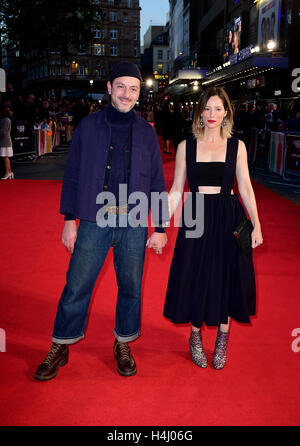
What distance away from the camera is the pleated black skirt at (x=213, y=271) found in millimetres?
3236

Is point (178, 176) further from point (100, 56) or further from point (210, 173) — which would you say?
point (100, 56)

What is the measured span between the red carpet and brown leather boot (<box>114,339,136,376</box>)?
0.18 feet

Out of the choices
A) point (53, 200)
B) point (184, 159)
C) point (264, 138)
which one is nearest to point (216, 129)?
point (184, 159)

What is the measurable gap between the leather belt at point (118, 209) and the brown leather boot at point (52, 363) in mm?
1071

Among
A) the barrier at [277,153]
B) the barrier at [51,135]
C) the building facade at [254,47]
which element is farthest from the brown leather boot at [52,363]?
the building facade at [254,47]

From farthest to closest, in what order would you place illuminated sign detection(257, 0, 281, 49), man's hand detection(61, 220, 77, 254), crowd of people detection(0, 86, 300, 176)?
illuminated sign detection(257, 0, 281, 49), crowd of people detection(0, 86, 300, 176), man's hand detection(61, 220, 77, 254)

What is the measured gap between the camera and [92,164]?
2.93 metres

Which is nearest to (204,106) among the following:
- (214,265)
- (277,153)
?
(214,265)

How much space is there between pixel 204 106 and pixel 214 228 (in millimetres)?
857

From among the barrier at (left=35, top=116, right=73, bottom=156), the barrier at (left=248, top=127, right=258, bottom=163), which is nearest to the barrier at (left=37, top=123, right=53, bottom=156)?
the barrier at (left=35, top=116, right=73, bottom=156)

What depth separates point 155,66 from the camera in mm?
104438

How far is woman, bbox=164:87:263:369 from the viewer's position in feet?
10.5

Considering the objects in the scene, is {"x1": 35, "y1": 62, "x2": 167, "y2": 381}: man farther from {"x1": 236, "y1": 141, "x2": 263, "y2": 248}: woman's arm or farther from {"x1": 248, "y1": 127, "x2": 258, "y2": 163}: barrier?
{"x1": 248, "y1": 127, "x2": 258, "y2": 163}: barrier

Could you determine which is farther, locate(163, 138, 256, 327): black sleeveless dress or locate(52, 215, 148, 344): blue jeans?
locate(163, 138, 256, 327): black sleeveless dress
